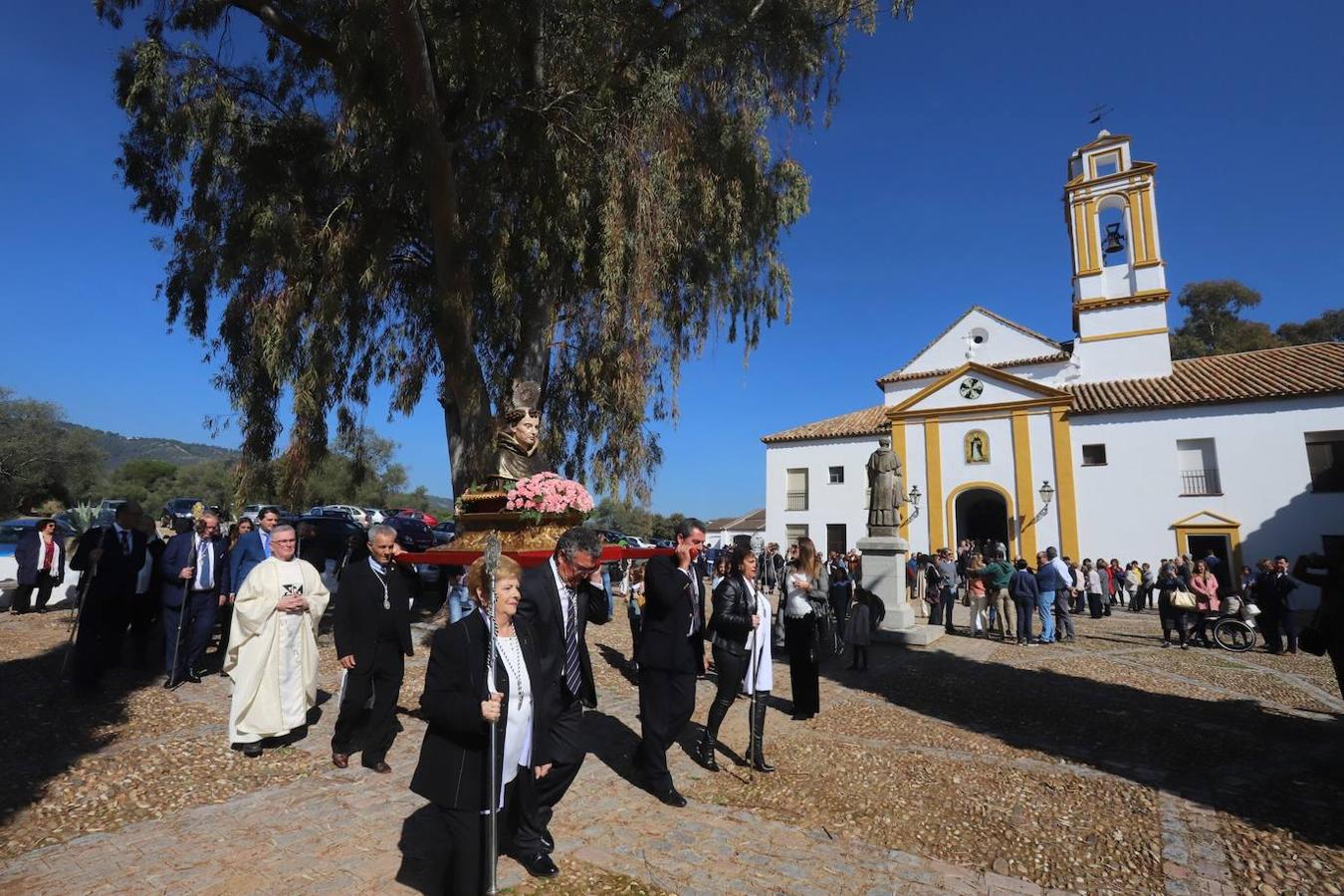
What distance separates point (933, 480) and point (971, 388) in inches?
150

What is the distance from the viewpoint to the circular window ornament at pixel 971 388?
2472 cm

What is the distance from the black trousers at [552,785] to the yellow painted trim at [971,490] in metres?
23.1

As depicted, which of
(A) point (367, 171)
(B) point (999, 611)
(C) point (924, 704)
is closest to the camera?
(C) point (924, 704)

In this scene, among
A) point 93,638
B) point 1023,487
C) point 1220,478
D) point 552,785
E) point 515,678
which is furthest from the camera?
point 1023,487

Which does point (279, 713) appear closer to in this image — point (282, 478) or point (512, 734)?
point (512, 734)

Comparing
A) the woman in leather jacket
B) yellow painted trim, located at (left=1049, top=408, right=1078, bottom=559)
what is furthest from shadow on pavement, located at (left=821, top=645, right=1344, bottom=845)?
yellow painted trim, located at (left=1049, top=408, right=1078, bottom=559)

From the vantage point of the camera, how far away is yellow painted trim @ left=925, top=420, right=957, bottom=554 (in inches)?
961

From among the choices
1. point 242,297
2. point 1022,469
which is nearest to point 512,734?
point 242,297

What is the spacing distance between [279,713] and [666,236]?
7579 mm

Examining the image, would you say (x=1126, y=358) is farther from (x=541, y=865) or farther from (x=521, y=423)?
(x=541, y=865)

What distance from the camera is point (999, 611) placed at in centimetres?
1202

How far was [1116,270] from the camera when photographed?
25719 mm

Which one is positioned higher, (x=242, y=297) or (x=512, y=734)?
(x=242, y=297)

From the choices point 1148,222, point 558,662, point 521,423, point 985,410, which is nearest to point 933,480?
point 985,410
